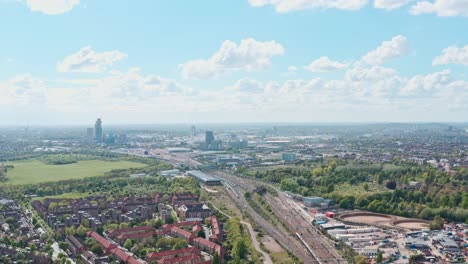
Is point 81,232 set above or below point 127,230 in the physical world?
below

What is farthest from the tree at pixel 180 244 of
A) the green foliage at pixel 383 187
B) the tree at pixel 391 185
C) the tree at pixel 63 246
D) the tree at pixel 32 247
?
the tree at pixel 391 185

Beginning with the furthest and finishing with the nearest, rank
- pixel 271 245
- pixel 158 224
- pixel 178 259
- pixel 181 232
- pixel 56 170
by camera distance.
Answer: pixel 56 170 → pixel 158 224 → pixel 181 232 → pixel 271 245 → pixel 178 259

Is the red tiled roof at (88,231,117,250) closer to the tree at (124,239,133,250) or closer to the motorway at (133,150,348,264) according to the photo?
the tree at (124,239,133,250)

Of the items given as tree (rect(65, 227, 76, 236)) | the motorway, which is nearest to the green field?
the motorway

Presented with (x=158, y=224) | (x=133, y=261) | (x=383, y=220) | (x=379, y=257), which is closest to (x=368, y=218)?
(x=383, y=220)

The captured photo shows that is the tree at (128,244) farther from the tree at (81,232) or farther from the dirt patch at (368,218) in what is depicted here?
the dirt patch at (368,218)

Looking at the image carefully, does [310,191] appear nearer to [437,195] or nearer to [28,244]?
[437,195]

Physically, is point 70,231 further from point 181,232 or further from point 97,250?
point 181,232

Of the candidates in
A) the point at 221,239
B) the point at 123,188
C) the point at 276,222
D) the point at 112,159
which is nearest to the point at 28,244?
the point at 221,239
